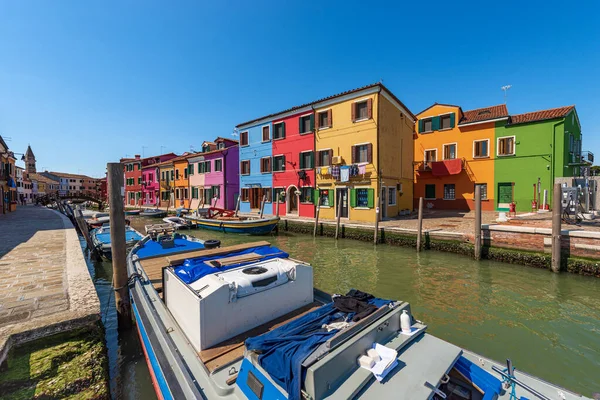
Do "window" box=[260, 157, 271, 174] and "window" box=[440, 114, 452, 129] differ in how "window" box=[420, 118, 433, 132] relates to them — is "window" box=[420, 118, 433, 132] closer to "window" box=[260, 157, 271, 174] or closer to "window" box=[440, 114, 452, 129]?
"window" box=[440, 114, 452, 129]

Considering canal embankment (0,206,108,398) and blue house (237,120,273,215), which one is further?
blue house (237,120,273,215)

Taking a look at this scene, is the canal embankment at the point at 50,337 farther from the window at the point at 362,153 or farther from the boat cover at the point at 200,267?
the window at the point at 362,153

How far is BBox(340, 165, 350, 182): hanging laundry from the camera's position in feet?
53.3

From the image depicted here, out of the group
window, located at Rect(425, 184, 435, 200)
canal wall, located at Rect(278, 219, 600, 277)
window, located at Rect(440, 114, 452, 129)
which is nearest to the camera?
canal wall, located at Rect(278, 219, 600, 277)

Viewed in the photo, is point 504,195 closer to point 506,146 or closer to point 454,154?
point 506,146

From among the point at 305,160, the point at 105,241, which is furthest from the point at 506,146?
the point at 105,241

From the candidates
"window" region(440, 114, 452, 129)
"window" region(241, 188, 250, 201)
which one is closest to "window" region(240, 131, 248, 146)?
"window" region(241, 188, 250, 201)

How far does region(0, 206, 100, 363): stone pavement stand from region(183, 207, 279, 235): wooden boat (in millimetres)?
9040

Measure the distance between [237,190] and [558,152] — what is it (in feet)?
80.7

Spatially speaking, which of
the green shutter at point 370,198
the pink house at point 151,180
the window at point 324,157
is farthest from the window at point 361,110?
the pink house at point 151,180

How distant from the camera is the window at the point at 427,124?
2127 cm

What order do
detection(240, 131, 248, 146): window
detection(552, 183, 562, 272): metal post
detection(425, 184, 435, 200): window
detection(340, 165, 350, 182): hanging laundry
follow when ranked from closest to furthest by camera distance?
detection(552, 183, 562, 272): metal post, detection(340, 165, 350, 182): hanging laundry, detection(425, 184, 435, 200): window, detection(240, 131, 248, 146): window

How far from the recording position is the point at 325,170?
1728cm

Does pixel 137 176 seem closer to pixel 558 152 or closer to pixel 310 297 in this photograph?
pixel 310 297
